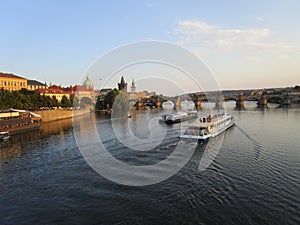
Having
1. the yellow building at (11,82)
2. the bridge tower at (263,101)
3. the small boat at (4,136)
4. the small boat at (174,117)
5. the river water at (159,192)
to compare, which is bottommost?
the river water at (159,192)

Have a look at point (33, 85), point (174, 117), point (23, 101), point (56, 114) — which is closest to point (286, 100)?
point (174, 117)

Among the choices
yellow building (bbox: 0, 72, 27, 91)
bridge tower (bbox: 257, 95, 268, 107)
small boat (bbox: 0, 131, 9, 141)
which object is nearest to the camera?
small boat (bbox: 0, 131, 9, 141)

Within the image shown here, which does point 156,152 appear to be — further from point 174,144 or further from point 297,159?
point 297,159

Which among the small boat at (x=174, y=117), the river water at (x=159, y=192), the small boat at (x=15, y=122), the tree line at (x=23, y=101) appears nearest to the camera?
the river water at (x=159, y=192)

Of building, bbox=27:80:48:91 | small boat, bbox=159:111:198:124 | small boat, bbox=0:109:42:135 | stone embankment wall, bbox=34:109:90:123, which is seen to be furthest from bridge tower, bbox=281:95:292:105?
building, bbox=27:80:48:91

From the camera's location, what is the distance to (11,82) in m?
63.9

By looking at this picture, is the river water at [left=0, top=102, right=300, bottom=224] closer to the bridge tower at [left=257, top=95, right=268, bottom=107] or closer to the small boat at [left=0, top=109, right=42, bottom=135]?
the small boat at [left=0, top=109, right=42, bottom=135]

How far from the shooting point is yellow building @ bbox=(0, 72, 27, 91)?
6122 centimetres

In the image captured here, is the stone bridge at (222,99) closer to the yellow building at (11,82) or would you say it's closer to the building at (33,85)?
the building at (33,85)

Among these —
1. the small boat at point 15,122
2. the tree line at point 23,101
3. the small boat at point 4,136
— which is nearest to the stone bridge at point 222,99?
the tree line at point 23,101

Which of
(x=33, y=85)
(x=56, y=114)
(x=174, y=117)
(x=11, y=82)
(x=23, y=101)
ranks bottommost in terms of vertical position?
(x=174, y=117)

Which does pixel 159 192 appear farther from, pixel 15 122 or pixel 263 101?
pixel 263 101

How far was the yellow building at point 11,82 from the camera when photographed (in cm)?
6122

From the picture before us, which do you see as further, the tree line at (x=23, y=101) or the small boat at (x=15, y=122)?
the tree line at (x=23, y=101)
